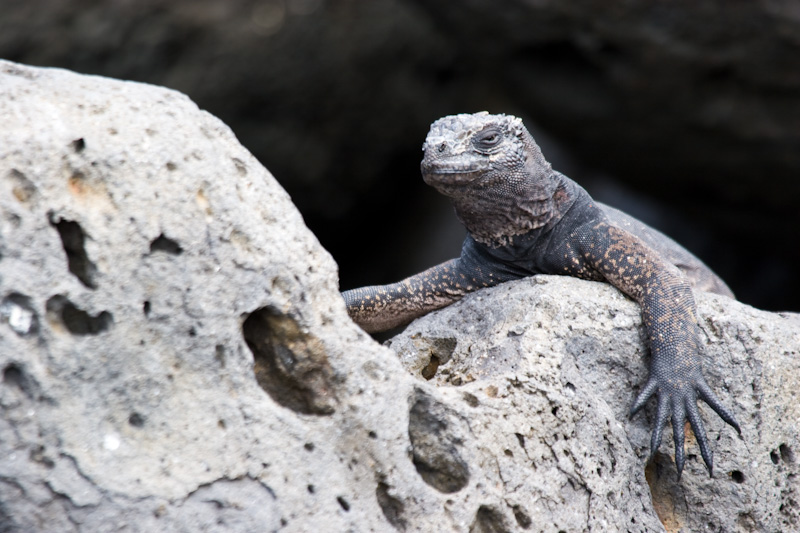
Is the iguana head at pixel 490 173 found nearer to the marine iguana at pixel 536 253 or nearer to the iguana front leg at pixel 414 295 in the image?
the marine iguana at pixel 536 253

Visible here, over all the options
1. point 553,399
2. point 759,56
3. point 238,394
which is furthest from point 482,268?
point 759,56

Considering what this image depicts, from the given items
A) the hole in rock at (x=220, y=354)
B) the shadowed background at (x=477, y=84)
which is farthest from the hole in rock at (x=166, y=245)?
the shadowed background at (x=477, y=84)

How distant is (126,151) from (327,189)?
34.1ft

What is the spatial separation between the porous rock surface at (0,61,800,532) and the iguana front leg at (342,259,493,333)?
46.8 inches

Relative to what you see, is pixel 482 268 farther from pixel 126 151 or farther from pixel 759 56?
pixel 759 56

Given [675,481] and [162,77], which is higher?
[162,77]

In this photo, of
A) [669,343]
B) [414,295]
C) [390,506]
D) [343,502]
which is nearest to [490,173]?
[414,295]

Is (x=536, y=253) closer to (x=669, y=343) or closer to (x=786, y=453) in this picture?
(x=669, y=343)

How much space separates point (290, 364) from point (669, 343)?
228 centimetres

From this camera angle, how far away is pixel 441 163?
4.91 meters

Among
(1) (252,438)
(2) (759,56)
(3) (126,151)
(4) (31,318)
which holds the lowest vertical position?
(1) (252,438)

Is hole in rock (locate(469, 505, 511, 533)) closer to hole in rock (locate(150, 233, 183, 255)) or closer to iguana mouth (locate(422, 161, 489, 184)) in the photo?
hole in rock (locate(150, 233, 183, 255))

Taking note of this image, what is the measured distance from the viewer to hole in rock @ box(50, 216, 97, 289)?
3197 mm

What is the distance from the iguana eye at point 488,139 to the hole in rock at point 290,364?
1.98m
